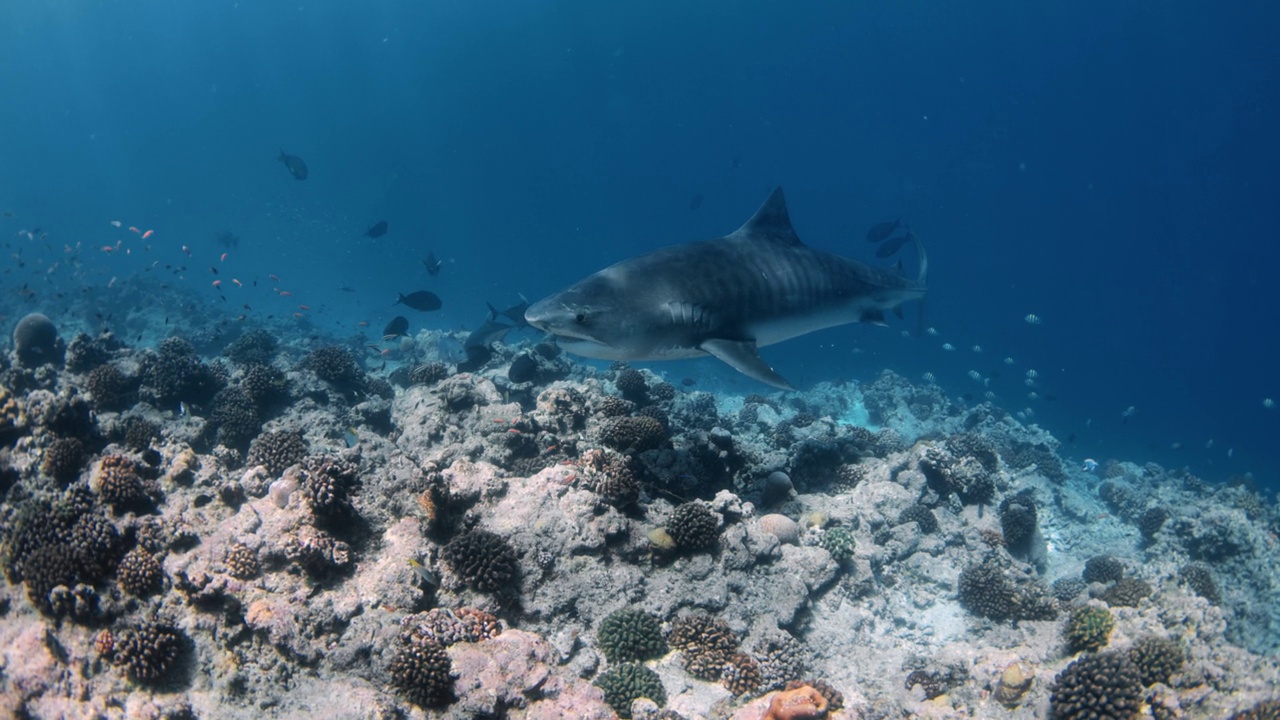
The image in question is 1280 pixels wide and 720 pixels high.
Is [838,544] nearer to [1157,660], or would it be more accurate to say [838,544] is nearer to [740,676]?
[740,676]

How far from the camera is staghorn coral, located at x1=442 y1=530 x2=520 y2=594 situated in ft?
15.6

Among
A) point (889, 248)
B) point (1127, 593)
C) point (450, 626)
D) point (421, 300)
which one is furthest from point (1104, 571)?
point (421, 300)

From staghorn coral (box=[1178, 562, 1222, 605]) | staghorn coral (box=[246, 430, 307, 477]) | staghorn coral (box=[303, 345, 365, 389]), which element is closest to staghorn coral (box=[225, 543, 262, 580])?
staghorn coral (box=[246, 430, 307, 477])

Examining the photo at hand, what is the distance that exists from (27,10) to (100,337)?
21620 centimetres

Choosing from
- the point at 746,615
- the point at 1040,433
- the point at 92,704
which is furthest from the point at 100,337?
the point at 1040,433

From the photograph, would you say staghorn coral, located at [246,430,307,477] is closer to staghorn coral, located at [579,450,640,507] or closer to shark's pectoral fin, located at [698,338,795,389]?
staghorn coral, located at [579,450,640,507]

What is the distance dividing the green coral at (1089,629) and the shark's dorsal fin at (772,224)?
525cm

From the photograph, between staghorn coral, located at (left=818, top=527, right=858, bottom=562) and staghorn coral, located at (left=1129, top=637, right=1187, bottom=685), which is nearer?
staghorn coral, located at (left=1129, top=637, right=1187, bottom=685)

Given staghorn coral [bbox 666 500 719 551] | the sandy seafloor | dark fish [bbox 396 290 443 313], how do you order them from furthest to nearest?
dark fish [bbox 396 290 443 313] < staghorn coral [bbox 666 500 719 551] < the sandy seafloor

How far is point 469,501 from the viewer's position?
5.53 metres

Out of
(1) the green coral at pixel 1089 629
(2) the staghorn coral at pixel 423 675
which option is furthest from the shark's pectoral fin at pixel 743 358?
(2) the staghorn coral at pixel 423 675

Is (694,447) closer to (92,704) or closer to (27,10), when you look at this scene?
(92,704)

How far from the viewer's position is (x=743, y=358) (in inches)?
244

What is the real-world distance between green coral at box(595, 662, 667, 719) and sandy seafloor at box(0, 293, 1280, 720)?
0.20 feet
